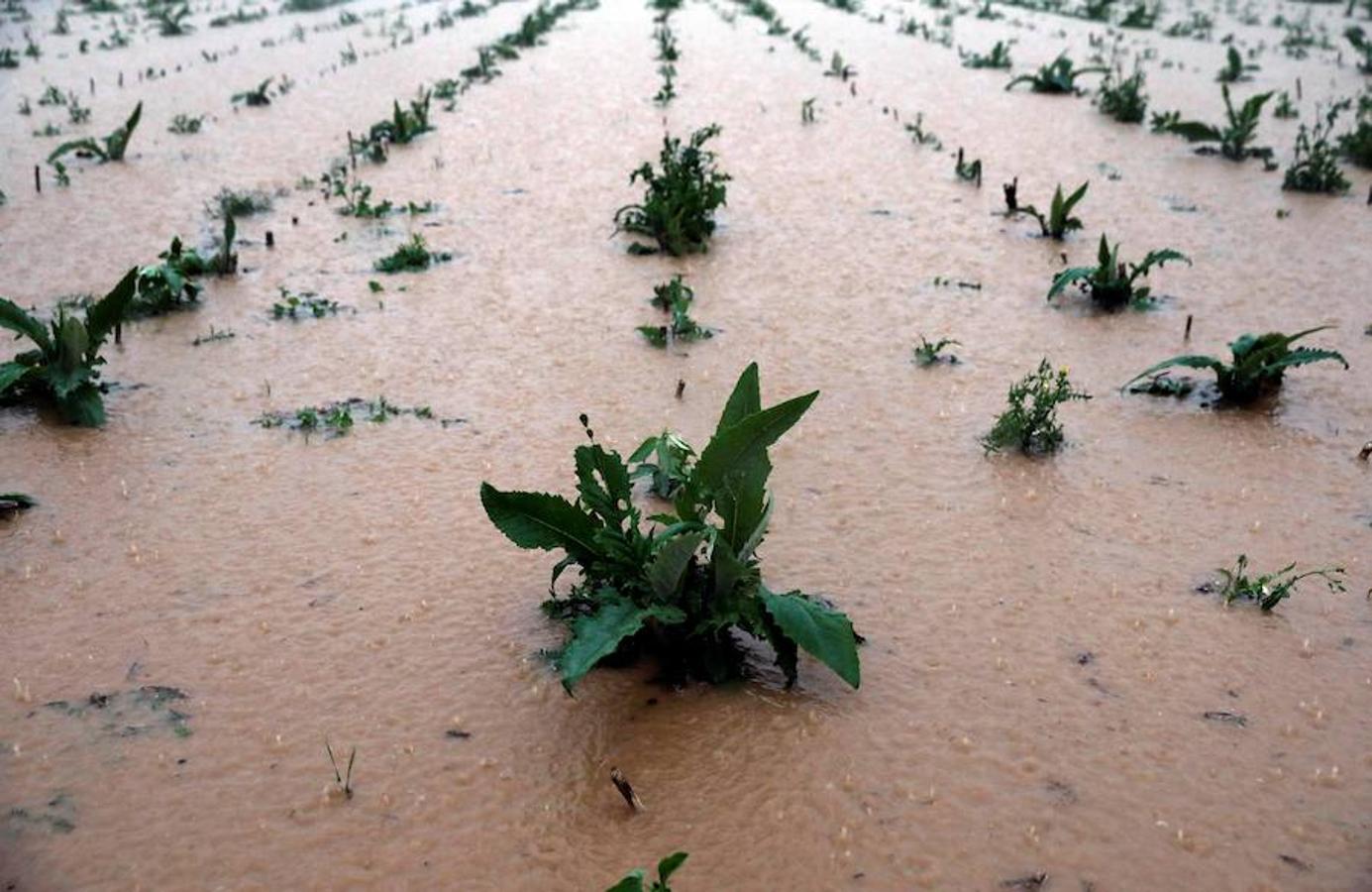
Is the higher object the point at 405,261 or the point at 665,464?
the point at 405,261

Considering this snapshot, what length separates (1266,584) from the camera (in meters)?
3.32

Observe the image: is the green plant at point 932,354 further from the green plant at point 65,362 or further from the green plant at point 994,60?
the green plant at point 994,60

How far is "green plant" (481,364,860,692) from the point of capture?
2.75 m

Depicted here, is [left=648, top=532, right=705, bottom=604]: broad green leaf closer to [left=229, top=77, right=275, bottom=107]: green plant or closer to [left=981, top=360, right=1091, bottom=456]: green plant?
[left=981, top=360, right=1091, bottom=456]: green plant

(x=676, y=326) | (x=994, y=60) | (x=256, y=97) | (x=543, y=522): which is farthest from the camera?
(x=994, y=60)

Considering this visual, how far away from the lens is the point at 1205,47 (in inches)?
584

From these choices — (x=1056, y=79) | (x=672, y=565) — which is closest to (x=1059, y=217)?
(x=672, y=565)

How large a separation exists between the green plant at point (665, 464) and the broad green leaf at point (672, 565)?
616 millimetres

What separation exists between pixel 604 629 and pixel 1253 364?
3.44 meters

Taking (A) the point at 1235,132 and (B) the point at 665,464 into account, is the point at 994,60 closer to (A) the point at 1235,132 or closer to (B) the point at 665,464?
(A) the point at 1235,132

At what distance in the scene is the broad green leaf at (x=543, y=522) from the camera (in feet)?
9.56

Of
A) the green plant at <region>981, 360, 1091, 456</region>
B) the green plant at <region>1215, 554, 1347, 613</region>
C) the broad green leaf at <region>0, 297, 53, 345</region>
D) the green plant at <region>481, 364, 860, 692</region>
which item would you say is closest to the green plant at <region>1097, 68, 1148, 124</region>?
the green plant at <region>981, 360, 1091, 456</region>

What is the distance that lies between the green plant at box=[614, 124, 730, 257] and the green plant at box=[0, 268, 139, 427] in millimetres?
3151

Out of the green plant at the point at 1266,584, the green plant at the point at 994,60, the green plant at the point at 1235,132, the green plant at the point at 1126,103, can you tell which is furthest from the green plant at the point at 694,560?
the green plant at the point at 994,60
